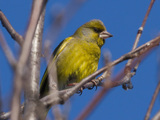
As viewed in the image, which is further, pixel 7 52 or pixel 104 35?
pixel 104 35

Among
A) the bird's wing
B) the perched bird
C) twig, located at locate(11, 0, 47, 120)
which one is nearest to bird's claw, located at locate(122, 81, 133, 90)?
the perched bird

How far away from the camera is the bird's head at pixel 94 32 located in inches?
224

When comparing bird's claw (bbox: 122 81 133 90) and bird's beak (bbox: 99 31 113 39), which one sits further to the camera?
bird's beak (bbox: 99 31 113 39)

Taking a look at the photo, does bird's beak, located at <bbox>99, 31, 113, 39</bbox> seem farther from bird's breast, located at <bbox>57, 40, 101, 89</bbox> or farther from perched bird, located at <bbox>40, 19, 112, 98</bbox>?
bird's breast, located at <bbox>57, 40, 101, 89</bbox>

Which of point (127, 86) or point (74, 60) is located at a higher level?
point (74, 60)

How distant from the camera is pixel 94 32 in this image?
584 centimetres

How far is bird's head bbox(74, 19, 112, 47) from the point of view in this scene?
5.70 m

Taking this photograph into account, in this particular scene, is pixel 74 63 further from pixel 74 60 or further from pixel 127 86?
pixel 127 86

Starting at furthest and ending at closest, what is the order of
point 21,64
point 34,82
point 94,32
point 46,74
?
point 94,32
point 46,74
point 34,82
point 21,64

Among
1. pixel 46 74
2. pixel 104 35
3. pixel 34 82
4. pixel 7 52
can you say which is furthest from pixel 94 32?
pixel 7 52

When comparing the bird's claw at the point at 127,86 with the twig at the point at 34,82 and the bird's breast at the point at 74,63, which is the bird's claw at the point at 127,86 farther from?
the twig at the point at 34,82

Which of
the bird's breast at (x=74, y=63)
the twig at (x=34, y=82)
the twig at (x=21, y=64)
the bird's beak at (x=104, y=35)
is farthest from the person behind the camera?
the bird's beak at (x=104, y=35)

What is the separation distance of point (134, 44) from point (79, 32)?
3552 mm

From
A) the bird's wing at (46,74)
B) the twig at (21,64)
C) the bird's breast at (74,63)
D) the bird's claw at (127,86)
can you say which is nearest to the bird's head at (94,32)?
the bird's wing at (46,74)
